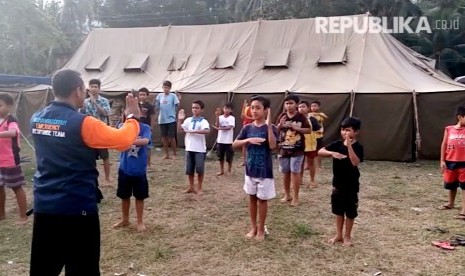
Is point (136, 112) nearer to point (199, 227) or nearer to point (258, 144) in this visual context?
point (258, 144)

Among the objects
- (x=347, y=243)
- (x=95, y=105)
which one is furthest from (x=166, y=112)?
(x=347, y=243)

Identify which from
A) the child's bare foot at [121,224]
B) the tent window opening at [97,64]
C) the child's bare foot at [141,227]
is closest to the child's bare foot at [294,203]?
the child's bare foot at [141,227]

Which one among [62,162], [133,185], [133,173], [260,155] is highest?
[62,162]

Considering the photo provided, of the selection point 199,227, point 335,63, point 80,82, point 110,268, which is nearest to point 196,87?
point 335,63

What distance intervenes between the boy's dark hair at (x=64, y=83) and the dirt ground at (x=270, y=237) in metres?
1.95

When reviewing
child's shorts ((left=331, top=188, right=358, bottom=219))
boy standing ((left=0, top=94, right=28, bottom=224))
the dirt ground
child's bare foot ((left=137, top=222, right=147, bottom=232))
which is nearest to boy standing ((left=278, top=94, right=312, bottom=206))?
the dirt ground

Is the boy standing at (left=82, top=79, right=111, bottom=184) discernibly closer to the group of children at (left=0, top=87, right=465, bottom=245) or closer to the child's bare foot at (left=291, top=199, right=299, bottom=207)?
the group of children at (left=0, top=87, right=465, bottom=245)

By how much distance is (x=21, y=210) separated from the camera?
5648 mm

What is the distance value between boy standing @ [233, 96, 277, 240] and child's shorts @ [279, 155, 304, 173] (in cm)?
138

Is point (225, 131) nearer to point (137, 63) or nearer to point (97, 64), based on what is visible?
point (137, 63)

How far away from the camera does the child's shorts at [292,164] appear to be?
6324mm

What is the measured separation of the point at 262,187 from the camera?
494 cm

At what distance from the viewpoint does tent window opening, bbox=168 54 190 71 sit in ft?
45.5

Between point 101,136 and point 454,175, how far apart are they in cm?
500
